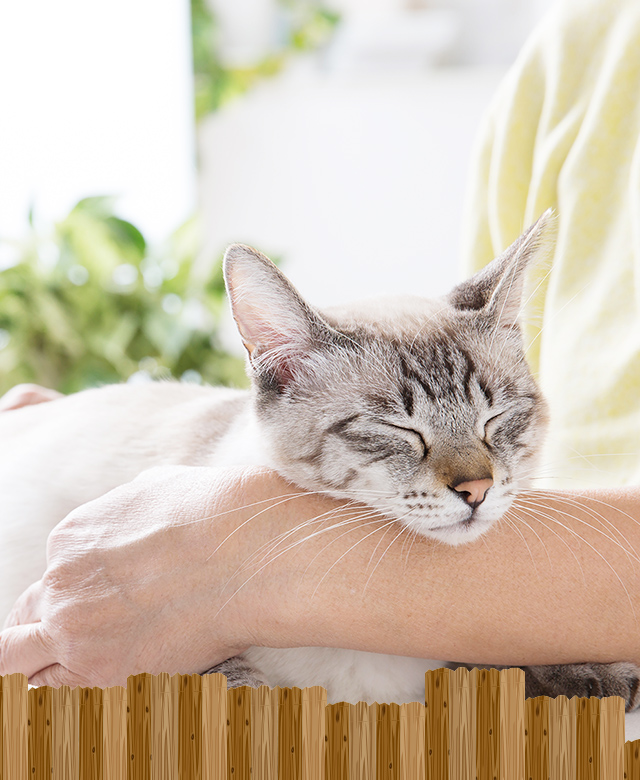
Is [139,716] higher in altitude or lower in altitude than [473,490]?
lower

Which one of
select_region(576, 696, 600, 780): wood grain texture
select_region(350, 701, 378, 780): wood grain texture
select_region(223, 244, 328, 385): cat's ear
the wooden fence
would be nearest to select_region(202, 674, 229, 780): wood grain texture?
the wooden fence

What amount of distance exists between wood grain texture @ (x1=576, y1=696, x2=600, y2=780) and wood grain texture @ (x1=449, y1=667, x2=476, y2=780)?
3.6 inches

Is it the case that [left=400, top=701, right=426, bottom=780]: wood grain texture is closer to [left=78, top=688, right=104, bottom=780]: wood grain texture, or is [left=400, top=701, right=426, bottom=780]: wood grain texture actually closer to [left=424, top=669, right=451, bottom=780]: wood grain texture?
[left=424, top=669, right=451, bottom=780]: wood grain texture

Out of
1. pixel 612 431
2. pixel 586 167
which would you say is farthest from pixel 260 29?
pixel 612 431

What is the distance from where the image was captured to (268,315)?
3.11 ft

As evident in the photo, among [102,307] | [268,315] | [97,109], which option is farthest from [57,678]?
[97,109]

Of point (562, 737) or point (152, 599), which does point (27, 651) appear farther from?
point (562, 737)

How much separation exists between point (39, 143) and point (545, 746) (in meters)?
3.14

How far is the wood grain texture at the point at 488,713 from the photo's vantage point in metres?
0.66

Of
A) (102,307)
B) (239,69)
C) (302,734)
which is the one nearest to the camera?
(302,734)

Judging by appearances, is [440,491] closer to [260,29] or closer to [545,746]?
[545,746]

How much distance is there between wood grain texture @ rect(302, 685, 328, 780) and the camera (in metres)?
0.64

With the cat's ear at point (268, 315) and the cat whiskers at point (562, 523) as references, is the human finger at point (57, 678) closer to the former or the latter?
the cat's ear at point (268, 315)

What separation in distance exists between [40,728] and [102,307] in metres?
2.24
